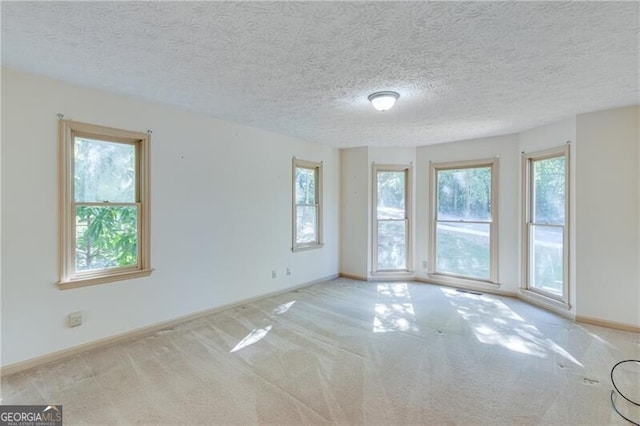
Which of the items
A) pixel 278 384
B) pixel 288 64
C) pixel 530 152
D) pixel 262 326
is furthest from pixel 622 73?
pixel 262 326

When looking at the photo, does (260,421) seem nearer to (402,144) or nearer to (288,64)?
(288,64)

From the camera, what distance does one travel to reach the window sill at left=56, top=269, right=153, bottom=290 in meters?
2.83

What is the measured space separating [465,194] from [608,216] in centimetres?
196

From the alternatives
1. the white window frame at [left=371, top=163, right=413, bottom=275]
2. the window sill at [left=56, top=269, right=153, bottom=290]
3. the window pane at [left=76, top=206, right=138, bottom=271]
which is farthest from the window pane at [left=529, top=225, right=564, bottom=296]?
the window pane at [left=76, top=206, right=138, bottom=271]

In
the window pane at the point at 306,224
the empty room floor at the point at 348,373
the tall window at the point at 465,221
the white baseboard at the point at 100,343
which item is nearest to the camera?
the empty room floor at the point at 348,373

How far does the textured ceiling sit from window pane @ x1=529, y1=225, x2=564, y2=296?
1682 millimetres

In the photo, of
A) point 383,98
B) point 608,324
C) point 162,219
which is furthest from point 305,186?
point 608,324

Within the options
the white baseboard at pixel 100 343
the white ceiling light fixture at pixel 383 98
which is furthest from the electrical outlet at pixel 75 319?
the white ceiling light fixture at pixel 383 98

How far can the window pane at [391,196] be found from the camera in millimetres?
5871

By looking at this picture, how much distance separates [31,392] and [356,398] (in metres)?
2.43

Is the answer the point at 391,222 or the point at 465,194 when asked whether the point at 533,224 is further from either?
the point at 391,222

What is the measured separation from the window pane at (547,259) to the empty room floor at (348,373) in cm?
53

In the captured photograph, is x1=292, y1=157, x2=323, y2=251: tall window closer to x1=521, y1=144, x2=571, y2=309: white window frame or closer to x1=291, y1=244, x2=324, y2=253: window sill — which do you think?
x1=291, y1=244, x2=324, y2=253: window sill

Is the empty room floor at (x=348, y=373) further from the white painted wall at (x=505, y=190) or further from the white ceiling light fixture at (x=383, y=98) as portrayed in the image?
the white ceiling light fixture at (x=383, y=98)
